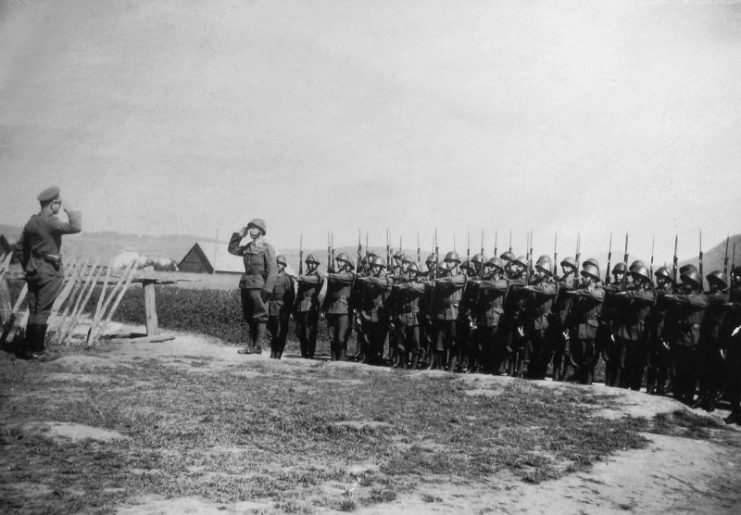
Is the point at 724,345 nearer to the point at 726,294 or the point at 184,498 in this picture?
the point at 726,294

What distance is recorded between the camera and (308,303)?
41.9 feet

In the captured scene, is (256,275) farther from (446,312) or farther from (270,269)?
(446,312)

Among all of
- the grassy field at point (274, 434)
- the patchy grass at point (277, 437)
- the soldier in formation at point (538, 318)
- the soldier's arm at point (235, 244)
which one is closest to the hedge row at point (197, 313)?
the soldier's arm at point (235, 244)

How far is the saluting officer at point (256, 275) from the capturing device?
12.1 m

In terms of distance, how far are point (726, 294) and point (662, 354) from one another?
140 centimetres

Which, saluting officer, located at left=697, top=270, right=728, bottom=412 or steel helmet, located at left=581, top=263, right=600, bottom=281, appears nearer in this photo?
saluting officer, located at left=697, top=270, right=728, bottom=412

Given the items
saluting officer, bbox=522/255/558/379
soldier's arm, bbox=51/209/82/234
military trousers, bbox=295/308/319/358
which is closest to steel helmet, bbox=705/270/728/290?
saluting officer, bbox=522/255/558/379

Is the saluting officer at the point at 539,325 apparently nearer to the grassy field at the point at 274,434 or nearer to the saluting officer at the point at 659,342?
the saluting officer at the point at 659,342

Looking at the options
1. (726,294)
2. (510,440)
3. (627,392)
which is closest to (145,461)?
(510,440)

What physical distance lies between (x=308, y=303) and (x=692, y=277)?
286 inches

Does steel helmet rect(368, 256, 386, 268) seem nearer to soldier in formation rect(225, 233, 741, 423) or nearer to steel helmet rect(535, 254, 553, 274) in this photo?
soldier in formation rect(225, 233, 741, 423)

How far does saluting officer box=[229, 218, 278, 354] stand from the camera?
12109 millimetres

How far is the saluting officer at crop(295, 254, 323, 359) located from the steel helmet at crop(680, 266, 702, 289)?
268 inches

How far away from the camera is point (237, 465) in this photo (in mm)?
5008
